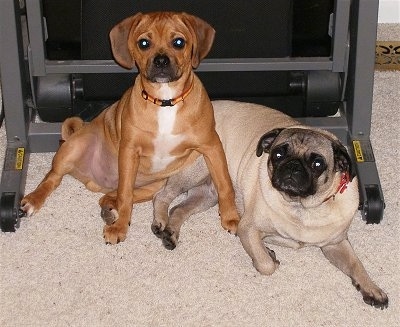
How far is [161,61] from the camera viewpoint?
7.01ft

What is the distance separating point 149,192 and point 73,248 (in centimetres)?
30

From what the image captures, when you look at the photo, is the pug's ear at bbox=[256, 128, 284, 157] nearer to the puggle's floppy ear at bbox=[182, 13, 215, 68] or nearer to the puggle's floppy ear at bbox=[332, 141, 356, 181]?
the puggle's floppy ear at bbox=[332, 141, 356, 181]

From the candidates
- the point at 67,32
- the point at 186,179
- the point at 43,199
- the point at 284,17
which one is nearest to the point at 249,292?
the point at 186,179

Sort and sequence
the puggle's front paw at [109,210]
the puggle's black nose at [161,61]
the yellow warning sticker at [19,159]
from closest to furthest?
the puggle's black nose at [161,61] → the puggle's front paw at [109,210] → the yellow warning sticker at [19,159]

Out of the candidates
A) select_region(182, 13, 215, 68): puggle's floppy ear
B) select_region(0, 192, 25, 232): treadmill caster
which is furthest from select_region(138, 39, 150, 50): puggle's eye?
select_region(0, 192, 25, 232): treadmill caster

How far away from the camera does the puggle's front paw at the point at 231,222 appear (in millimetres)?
2379

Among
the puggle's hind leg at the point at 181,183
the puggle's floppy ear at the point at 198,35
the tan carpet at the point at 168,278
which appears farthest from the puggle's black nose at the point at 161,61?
the tan carpet at the point at 168,278

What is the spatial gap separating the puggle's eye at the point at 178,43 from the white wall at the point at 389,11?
157 cm

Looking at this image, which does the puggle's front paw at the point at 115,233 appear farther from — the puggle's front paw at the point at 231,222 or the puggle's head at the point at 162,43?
the puggle's head at the point at 162,43

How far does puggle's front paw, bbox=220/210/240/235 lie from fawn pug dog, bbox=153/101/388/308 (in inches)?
1.1

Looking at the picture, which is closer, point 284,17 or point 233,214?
point 233,214

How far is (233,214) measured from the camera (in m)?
2.39

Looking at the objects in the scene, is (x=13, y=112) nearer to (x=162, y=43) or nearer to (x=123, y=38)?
(x=123, y=38)

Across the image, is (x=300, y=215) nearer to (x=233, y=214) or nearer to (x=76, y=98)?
(x=233, y=214)
